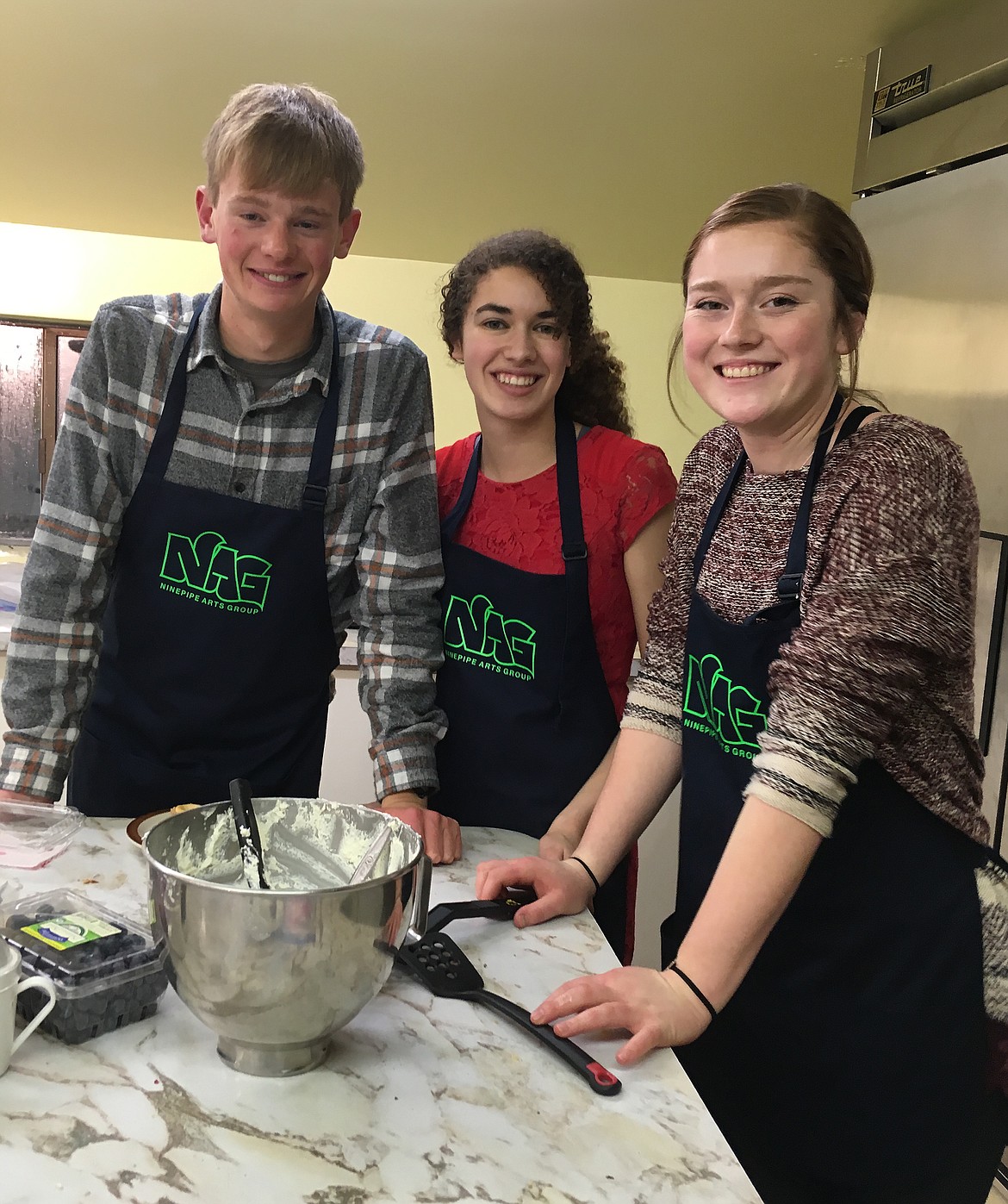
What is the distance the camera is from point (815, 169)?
228cm

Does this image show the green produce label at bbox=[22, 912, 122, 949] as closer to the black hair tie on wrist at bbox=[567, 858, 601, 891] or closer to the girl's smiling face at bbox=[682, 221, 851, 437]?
the black hair tie on wrist at bbox=[567, 858, 601, 891]

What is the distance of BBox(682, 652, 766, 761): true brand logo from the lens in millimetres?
1000

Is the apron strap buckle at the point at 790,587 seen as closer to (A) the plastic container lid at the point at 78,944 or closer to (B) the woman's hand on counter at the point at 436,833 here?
(B) the woman's hand on counter at the point at 436,833

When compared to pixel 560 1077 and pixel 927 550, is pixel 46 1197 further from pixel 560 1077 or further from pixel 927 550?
pixel 927 550

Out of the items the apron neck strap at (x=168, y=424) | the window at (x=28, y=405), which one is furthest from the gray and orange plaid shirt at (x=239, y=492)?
the window at (x=28, y=405)

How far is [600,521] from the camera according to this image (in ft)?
4.63

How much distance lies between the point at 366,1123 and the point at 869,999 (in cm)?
52

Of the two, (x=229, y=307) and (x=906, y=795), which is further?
(x=229, y=307)

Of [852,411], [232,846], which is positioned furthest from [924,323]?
[232,846]

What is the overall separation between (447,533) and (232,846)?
2.40ft

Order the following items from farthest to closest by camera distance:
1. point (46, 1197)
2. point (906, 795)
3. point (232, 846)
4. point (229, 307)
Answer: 1. point (229, 307)
2. point (906, 795)
3. point (232, 846)
4. point (46, 1197)

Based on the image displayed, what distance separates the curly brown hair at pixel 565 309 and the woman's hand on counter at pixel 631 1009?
945 millimetres

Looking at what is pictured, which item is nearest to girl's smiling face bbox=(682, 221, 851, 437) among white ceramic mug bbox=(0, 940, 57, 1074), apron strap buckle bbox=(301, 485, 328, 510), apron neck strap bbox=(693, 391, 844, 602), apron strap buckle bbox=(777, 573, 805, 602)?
apron neck strap bbox=(693, 391, 844, 602)

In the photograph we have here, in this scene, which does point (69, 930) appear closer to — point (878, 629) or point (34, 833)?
point (34, 833)
